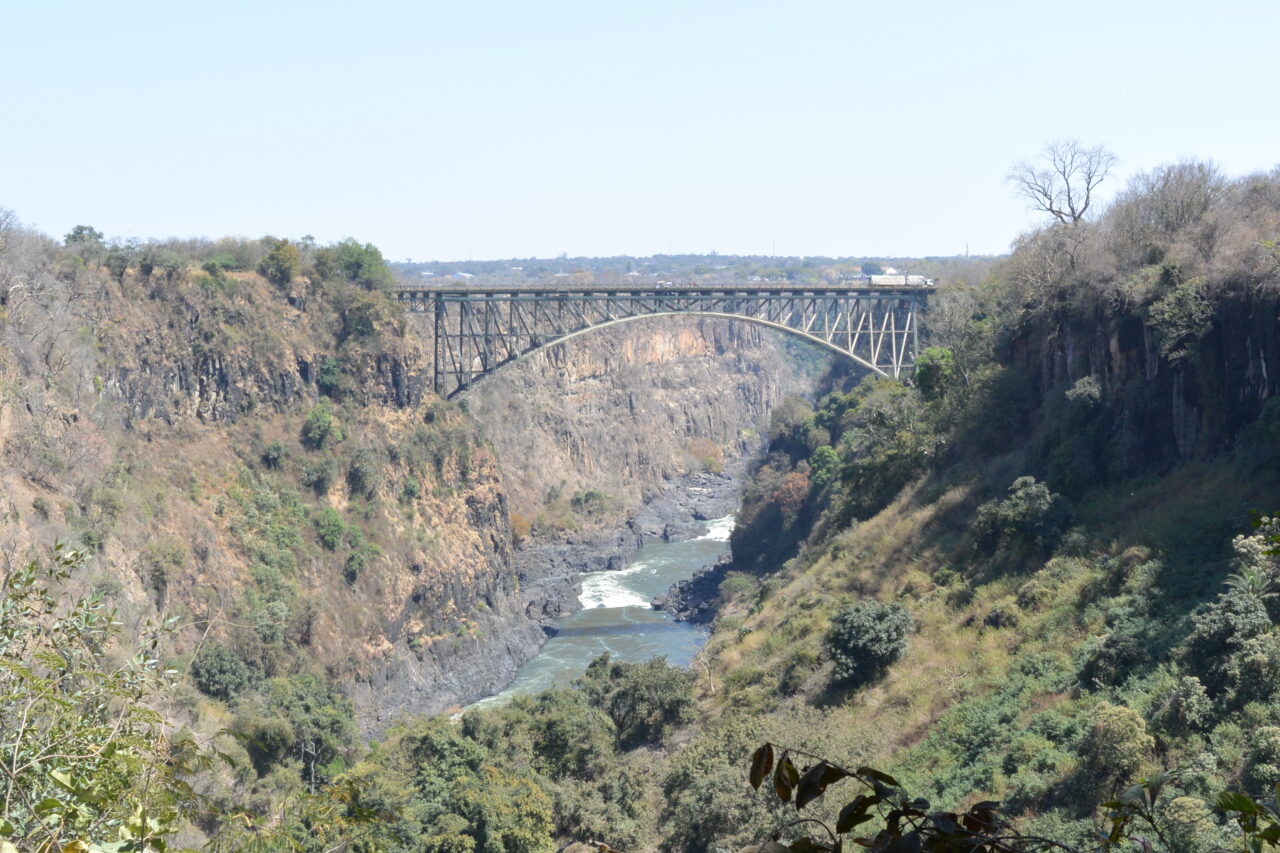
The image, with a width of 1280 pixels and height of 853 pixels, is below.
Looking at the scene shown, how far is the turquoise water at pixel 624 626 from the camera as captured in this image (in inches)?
1888

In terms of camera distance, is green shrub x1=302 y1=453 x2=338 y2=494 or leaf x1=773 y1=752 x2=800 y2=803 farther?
green shrub x1=302 y1=453 x2=338 y2=494

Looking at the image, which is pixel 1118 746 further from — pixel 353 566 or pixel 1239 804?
pixel 353 566

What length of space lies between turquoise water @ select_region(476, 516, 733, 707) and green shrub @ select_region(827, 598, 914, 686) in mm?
16608

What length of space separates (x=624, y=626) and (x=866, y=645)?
3063 centimetres

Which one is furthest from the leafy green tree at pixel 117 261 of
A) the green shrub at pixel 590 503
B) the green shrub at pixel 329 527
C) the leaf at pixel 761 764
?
the leaf at pixel 761 764

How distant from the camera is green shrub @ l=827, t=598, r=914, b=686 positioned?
968 inches

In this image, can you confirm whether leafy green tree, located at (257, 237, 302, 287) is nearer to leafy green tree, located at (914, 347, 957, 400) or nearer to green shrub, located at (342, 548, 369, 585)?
green shrub, located at (342, 548, 369, 585)

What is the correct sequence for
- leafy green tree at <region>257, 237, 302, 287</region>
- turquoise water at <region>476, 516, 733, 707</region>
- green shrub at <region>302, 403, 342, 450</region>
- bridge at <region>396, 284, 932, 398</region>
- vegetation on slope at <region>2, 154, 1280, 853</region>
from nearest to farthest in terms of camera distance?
vegetation on slope at <region>2, 154, 1280, 853</region>, turquoise water at <region>476, 516, 733, 707</region>, green shrub at <region>302, 403, 342, 450</region>, leafy green tree at <region>257, 237, 302, 287</region>, bridge at <region>396, 284, 932, 398</region>

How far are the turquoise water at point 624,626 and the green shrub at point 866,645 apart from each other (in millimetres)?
16608

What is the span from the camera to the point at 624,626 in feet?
178

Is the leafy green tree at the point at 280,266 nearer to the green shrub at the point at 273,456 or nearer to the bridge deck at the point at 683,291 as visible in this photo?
the bridge deck at the point at 683,291

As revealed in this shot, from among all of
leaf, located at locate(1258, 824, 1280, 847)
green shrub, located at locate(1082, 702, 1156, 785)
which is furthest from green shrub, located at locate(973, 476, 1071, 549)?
→ leaf, located at locate(1258, 824, 1280, 847)

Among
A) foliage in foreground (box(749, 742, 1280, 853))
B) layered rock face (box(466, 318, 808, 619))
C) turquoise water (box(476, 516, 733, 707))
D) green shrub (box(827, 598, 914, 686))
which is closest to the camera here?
foliage in foreground (box(749, 742, 1280, 853))

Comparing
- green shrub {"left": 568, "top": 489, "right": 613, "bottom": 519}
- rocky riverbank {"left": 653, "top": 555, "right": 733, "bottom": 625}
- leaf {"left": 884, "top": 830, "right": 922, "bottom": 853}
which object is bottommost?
rocky riverbank {"left": 653, "top": 555, "right": 733, "bottom": 625}
